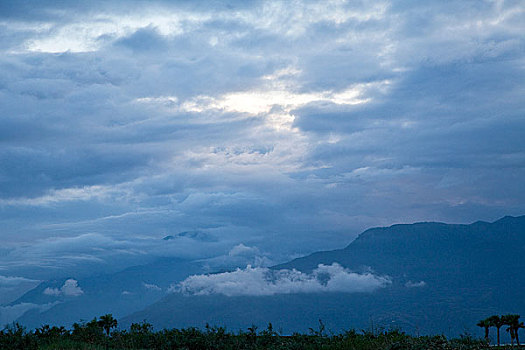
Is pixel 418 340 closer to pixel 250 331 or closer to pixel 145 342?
pixel 250 331

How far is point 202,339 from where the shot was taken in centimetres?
2500

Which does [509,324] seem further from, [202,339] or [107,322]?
[107,322]

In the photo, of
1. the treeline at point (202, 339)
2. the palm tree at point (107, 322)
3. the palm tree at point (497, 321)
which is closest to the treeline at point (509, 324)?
the palm tree at point (497, 321)

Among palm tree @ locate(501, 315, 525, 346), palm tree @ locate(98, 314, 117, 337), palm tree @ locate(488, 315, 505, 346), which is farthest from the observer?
palm tree @ locate(98, 314, 117, 337)

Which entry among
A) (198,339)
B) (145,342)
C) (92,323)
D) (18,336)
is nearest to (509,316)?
(198,339)

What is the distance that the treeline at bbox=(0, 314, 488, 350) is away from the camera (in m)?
23.2

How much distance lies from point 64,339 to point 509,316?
19192 mm

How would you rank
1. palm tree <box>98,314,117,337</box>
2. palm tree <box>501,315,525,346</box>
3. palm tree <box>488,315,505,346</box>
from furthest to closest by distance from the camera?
palm tree <box>98,314,117,337</box>, palm tree <box>488,315,505,346</box>, palm tree <box>501,315,525,346</box>

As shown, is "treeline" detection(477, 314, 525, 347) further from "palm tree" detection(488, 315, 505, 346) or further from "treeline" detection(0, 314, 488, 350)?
"treeline" detection(0, 314, 488, 350)

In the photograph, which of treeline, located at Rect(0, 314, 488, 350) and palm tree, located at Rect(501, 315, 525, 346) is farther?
treeline, located at Rect(0, 314, 488, 350)

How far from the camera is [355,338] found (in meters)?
24.7

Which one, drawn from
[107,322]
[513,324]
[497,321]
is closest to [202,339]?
[107,322]

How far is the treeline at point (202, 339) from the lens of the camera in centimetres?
2316

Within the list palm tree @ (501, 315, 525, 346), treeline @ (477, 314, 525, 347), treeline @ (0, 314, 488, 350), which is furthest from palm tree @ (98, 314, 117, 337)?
palm tree @ (501, 315, 525, 346)
